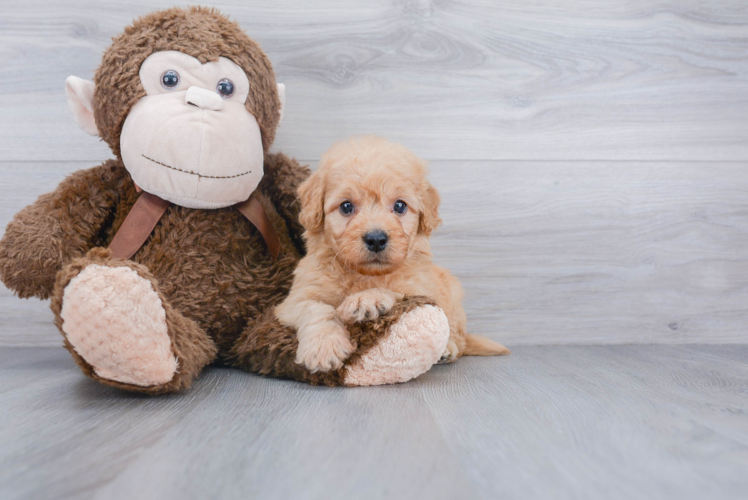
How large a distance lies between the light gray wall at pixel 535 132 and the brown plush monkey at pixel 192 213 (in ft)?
1.21

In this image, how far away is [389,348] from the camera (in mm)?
1052

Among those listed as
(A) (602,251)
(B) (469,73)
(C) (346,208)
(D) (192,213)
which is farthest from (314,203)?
(A) (602,251)

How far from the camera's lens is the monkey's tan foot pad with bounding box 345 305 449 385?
1.05 m

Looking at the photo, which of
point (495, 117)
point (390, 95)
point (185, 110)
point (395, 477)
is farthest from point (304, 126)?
point (395, 477)

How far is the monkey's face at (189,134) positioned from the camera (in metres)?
1.13

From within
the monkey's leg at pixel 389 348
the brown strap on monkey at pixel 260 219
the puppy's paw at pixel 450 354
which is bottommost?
the puppy's paw at pixel 450 354

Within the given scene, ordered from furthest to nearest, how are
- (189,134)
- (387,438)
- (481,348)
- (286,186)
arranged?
(481,348) < (286,186) < (189,134) < (387,438)

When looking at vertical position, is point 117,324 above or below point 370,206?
below

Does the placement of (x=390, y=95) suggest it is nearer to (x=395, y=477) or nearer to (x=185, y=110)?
(x=185, y=110)

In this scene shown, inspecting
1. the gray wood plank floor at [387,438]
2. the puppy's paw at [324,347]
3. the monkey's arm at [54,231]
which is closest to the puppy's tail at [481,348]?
the gray wood plank floor at [387,438]

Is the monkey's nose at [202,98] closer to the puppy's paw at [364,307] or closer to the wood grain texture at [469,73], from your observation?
the wood grain texture at [469,73]

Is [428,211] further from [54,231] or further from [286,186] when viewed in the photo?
[54,231]

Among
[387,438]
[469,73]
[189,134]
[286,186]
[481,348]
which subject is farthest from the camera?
[469,73]

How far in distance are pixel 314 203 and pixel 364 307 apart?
0.29 metres
